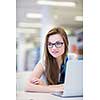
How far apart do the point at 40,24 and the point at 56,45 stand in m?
0.26

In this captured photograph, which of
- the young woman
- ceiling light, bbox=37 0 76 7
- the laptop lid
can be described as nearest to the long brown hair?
the young woman

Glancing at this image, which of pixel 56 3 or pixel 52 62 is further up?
pixel 56 3

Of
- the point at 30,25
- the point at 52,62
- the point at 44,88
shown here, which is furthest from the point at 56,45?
the point at 44,88

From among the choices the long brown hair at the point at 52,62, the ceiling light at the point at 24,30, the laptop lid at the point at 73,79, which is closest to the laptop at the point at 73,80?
the laptop lid at the point at 73,79

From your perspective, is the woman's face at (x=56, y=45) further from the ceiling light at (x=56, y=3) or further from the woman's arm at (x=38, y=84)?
the ceiling light at (x=56, y=3)

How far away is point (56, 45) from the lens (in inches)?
88.5

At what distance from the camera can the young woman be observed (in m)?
2.20

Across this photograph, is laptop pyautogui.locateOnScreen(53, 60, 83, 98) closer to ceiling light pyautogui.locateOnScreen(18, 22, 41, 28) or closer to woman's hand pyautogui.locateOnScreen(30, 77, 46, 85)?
woman's hand pyautogui.locateOnScreen(30, 77, 46, 85)

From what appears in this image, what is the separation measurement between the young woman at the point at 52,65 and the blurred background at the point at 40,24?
51mm

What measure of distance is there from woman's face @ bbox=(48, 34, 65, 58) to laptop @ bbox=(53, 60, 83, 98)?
0.46 feet

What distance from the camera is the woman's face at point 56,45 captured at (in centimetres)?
223

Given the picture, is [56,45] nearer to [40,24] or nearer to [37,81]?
[40,24]
